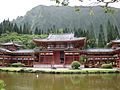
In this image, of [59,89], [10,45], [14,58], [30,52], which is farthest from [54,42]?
[59,89]

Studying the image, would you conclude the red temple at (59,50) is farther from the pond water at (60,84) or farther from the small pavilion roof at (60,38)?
the pond water at (60,84)

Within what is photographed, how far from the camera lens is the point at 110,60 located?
50188 millimetres

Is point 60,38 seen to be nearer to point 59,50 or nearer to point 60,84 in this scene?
point 59,50

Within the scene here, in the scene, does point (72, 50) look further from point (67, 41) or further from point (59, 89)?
point (59, 89)

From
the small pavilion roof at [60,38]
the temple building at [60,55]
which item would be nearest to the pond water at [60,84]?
the temple building at [60,55]

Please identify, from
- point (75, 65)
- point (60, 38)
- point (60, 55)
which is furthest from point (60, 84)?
point (60, 38)

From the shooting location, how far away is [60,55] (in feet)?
174

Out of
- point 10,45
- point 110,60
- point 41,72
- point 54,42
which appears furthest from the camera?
point 10,45

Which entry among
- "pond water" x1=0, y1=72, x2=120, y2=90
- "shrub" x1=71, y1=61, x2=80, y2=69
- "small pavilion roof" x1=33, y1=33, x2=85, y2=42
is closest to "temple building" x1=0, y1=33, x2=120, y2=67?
"small pavilion roof" x1=33, y1=33, x2=85, y2=42

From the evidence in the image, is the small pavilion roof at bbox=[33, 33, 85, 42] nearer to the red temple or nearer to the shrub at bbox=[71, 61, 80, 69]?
the red temple

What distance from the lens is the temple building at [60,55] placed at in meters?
50.4

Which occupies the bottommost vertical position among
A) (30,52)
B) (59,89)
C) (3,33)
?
(59,89)

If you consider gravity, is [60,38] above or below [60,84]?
above

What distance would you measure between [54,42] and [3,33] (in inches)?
1789
